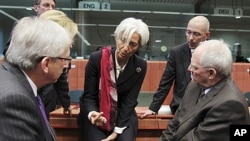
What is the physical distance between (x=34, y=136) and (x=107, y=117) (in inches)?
46.1

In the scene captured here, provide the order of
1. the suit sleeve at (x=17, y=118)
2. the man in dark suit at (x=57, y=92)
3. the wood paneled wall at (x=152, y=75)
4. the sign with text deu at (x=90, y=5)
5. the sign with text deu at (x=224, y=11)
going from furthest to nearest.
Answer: the sign with text deu at (x=224, y=11)
the sign with text deu at (x=90, y=5)
the wood paneled wall at (x=152, y=75)
the man in dark suit at (x=57, y=92)
the suit sleeve at (x=17, y=118)

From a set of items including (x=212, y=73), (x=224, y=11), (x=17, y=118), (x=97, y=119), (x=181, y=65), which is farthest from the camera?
(x=224, y=11)

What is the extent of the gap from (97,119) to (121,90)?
29 cm

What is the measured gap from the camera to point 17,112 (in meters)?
1.09

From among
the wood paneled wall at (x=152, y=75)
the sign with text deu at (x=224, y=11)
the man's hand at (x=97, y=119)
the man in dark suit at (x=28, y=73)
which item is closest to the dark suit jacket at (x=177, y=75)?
the man's hand at (x=97, y=119)

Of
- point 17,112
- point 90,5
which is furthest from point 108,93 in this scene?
point 90,5

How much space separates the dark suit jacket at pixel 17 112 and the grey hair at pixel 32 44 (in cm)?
7

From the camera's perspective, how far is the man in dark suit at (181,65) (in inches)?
107

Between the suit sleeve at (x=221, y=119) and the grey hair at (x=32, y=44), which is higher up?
the grey hair at (x=32, y=44)

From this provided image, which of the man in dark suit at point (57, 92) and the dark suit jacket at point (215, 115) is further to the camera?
the man in dark suit at point (57, 92)

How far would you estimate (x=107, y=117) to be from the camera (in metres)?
2.29

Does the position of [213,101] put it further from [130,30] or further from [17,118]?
[17,118]

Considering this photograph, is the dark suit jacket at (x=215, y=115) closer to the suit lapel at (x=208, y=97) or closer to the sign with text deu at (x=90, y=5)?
the suit lapel at (x=208, y=97)

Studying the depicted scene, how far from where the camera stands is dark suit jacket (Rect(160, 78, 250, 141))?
1795mm
